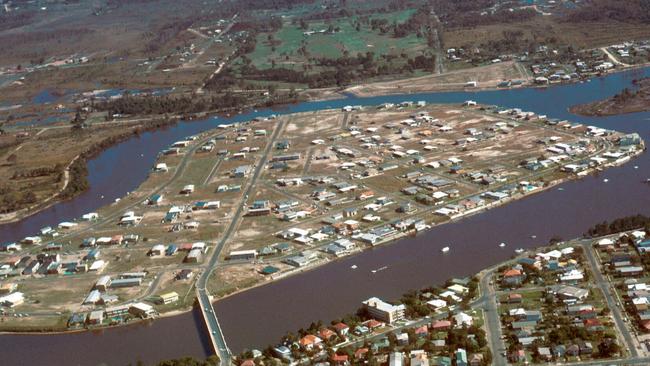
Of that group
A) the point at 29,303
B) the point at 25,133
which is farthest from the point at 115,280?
the point at 25,133

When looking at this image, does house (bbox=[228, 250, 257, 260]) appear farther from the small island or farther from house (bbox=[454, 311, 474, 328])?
the small island

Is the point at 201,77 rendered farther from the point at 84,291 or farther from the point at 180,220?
the point at 84,291

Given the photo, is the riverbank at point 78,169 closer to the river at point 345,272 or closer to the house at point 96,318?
the river at point 345,272

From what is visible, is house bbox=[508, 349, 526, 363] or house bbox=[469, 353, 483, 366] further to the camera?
house bbox=[508, 349, 526, 363]

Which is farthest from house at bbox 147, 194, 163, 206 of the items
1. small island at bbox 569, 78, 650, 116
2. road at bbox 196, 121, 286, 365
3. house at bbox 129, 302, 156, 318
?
small island at bbox 569, 78, 650, 116

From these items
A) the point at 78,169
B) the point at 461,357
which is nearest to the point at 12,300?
the point at 461,357

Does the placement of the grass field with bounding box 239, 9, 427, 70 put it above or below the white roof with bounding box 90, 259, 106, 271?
below

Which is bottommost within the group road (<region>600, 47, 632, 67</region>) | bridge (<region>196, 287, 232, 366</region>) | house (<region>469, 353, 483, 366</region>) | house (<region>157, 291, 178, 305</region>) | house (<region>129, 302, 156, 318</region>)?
road (<region>600, 47, 632, 67</region>)
